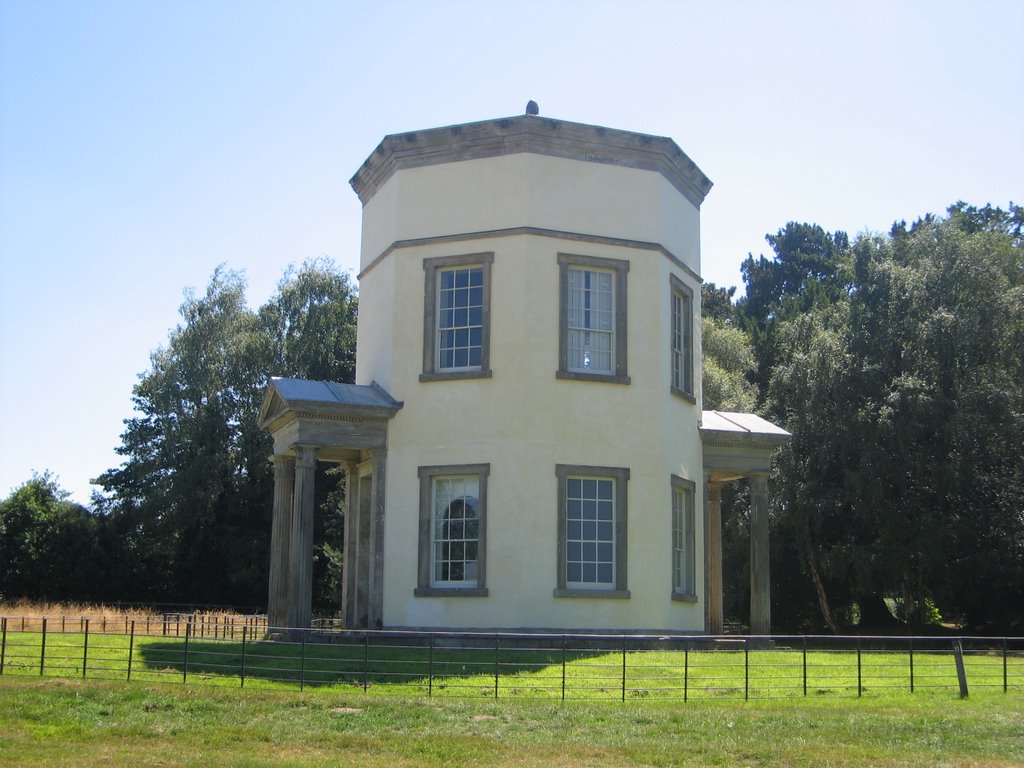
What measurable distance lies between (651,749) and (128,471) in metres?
45.7

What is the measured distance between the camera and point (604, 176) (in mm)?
25312

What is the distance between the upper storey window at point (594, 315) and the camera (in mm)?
24688

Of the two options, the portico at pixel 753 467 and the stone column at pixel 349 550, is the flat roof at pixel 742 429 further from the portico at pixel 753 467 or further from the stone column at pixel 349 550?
the stone column at pixel 349 550

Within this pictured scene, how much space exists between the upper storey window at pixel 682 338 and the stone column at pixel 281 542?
873 centimetres

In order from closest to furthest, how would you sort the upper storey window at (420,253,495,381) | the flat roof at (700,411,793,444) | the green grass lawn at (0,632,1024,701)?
the green grass lawn at (0,632,1024,701), the upper storey window at (420,253,495,381), the flat roof at (700,411,793,444)

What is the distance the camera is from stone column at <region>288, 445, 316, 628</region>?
22.8 m

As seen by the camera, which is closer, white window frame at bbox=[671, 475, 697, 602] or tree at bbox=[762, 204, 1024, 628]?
white window frame at bbox=[671, 475, 697, 602]

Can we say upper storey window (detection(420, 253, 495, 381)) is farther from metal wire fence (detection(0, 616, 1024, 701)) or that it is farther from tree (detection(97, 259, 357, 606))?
tree (detection(97, 259, 357, 606))

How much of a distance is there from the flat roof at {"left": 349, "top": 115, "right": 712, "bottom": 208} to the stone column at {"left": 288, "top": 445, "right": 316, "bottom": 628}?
6.82 meters

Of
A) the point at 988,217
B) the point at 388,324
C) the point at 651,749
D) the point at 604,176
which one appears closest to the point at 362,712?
the point at 651,749

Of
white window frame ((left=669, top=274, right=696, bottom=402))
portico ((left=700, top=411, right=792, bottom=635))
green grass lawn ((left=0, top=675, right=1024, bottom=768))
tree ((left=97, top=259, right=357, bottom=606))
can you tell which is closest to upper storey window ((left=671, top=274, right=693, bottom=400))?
white window frame ((left=669, top=274, right=696, bottom=402))

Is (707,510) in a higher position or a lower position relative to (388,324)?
lower

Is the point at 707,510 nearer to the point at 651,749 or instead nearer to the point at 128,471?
the point at 651,749

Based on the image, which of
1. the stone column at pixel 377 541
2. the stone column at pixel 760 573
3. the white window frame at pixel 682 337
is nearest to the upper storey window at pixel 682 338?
the white window frame at pixel 682 337
